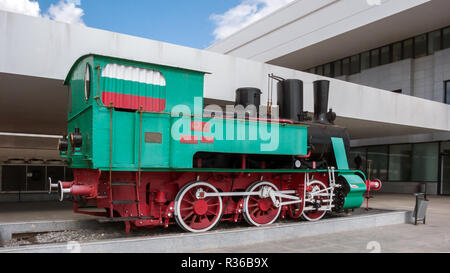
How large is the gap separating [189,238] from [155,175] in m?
1.29

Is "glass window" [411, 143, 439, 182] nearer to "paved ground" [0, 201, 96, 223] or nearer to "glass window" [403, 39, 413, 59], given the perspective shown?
"glass window" [403, 39, 413, 59]

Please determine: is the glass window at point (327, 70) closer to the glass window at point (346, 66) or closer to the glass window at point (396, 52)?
the glass window at point (346, 66)

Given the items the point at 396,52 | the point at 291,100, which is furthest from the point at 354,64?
the point at 291,100

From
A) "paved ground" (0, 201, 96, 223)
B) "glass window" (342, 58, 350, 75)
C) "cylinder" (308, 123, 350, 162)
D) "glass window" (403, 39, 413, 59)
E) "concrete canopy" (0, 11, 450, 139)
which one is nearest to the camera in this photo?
"concrete canopy" (0, 11, 450, 139)

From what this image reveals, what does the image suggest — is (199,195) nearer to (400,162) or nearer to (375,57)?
(400,162)

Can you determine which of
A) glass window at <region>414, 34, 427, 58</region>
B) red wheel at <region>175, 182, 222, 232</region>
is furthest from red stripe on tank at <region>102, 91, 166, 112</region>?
glass window at <region>414, 34, 427, 58</region>

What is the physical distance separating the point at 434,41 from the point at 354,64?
17.4 ft

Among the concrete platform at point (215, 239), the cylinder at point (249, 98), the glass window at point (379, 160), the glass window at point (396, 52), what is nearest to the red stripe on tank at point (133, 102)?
the concrete platform at point (215, 239)

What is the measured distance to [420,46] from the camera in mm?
22422

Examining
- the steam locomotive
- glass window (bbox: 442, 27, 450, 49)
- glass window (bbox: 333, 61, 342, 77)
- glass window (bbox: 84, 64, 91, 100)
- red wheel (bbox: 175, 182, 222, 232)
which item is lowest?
red wheel (bbox: 175, 182, 222, 232)

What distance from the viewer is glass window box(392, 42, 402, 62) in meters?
23.3

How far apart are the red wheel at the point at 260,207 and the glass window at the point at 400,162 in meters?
17.5

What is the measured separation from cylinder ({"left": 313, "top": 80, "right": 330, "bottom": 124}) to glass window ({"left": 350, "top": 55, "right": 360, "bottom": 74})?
18.0 metres
